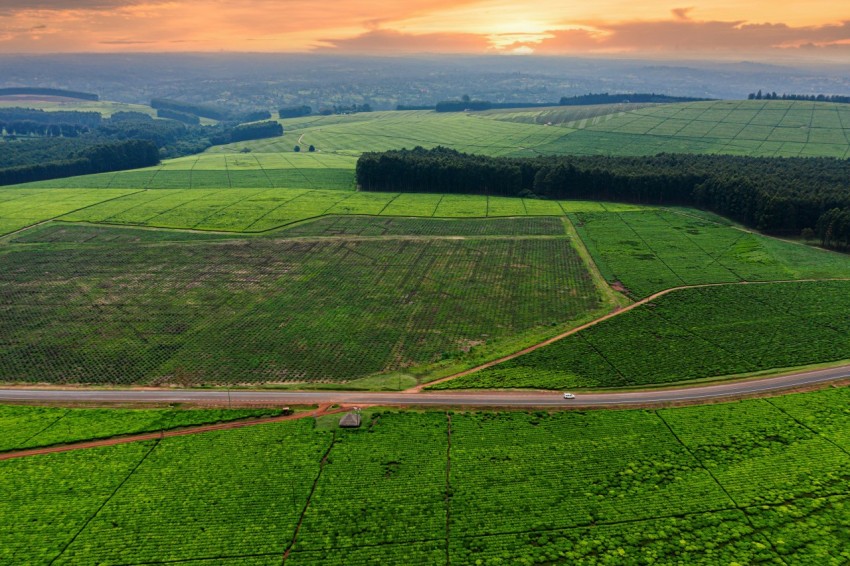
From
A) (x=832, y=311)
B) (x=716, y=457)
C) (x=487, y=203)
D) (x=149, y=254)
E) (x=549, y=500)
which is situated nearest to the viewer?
(x=549, y=500)

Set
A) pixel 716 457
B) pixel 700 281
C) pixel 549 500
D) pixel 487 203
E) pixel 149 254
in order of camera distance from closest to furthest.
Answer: pixel 549 500, pixel 716 457, pixel 700 281, pixel 149 254, pixel 487 203

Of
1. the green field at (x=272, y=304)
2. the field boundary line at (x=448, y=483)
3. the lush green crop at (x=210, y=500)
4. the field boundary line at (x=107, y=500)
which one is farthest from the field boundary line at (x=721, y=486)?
the field boundary line at (x=107, y=500)

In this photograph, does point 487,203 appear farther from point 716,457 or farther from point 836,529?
point 836,529

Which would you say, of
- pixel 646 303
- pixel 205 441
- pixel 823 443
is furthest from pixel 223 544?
pixel 646 303

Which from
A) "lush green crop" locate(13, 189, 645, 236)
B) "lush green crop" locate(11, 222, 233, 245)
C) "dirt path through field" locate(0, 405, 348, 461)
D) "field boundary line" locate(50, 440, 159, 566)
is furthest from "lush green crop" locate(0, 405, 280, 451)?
"lush green crop" locate(13, 189, 645, 236)

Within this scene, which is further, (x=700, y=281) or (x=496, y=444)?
(x=700, y=281)

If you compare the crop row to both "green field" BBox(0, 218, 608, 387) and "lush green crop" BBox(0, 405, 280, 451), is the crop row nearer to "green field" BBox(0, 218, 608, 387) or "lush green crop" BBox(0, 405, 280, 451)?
"green field" BBox(0, 218, 608, 387)
